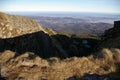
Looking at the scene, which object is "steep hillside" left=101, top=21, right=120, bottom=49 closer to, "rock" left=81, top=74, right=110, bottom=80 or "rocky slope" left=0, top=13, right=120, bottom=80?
"rocky slope" left=0, top=13, right=120, bottom=80

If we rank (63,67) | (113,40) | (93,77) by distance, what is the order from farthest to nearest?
(113,40), (63,67), (93,77)

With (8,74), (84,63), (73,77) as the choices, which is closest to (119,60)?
(84,63)

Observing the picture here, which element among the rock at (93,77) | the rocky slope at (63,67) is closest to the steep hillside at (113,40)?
the rocky slope at (63,67)

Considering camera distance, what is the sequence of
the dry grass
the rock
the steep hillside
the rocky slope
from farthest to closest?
the steep hillside → the dry grass → the rocky slope → the rock

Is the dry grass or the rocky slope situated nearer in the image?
the rocky slope

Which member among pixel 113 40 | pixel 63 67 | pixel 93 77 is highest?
pixel 63 67

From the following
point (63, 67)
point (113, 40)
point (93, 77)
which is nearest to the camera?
point (93, 77)

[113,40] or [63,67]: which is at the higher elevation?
[63,67]

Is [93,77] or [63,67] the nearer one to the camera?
[93,77]

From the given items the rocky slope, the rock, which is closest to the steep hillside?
the rocky slope

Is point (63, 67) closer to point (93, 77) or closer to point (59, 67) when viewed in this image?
point (59, 67)

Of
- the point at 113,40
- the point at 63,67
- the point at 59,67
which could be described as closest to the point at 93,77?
the point at 63,67

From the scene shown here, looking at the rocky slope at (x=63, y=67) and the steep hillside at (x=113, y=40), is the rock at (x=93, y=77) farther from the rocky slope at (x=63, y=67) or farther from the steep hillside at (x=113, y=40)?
the steep hillside at (x=113, y=40)

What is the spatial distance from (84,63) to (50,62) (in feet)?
6.42
